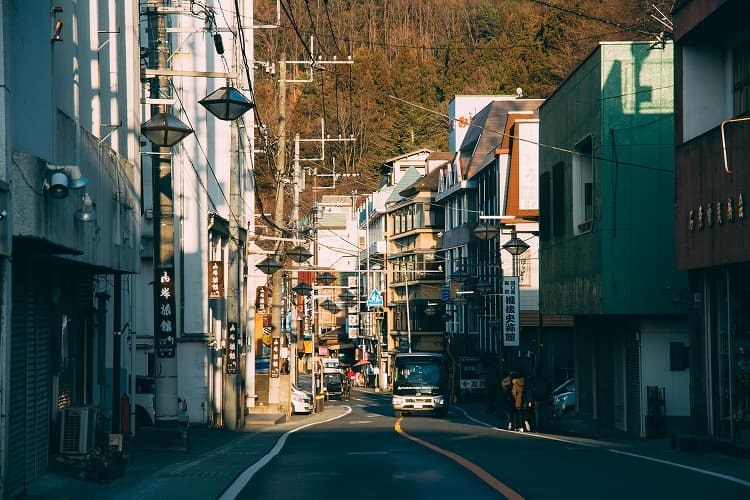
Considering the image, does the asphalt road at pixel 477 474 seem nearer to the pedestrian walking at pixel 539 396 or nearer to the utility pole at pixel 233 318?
the utility pole at pixel 233 318

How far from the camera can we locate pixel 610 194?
2764cm

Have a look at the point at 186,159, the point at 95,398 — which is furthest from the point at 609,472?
the point at 186,159

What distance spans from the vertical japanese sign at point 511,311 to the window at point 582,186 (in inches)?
521

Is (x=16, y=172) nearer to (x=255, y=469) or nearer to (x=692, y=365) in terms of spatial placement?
(x=255, y=469)

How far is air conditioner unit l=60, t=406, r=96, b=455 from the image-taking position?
14.9 meters

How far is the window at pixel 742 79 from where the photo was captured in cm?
2106

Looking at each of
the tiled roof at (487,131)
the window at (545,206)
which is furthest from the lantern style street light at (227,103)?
the tiled roof at (487,131)

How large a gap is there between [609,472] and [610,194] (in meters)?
14.3

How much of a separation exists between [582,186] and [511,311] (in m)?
14.3

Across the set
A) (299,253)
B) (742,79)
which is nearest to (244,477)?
(742,79)

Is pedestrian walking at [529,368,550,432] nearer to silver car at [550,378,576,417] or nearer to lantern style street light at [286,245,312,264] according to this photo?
silver car at [550,378,576,417]

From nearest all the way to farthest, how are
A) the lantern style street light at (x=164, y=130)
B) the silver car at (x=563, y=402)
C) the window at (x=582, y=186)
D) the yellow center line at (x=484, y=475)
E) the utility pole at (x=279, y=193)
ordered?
the yellow center line at (x=484, y=475)
the lantern style street light at (x=164, y=130)
the window at (x=582, y=186)
the utility pole at (x=279, y=193)
the silver car at (x=563, y=402)

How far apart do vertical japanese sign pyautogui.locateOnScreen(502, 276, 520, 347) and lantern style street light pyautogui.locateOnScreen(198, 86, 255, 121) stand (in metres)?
29.3

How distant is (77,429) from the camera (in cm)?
1504
